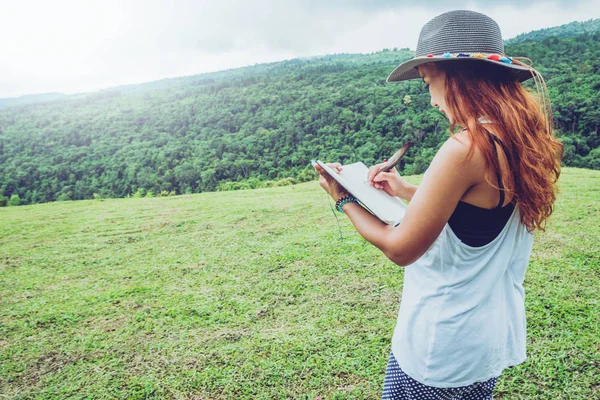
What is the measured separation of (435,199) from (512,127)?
0.79ft

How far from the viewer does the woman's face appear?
36.6 inches

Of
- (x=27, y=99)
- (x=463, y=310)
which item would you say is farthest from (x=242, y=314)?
(x=27, y=99)

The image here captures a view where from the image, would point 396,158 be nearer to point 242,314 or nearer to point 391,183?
point 391,183

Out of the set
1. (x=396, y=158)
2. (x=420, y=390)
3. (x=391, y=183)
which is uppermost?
(x=396, y=158)

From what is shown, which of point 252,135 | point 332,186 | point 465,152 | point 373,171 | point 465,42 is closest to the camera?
point 465,152

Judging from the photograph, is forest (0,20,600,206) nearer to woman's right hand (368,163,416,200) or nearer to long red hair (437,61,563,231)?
woman's right hand (368,163,416,200)

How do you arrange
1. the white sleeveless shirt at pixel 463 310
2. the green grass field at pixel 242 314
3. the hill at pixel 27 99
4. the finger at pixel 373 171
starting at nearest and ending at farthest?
the white sleeveless shirt at pixel 463 310 → the finger at pixel 373 171 → the green grass field at pixel 242 314 → the hill at pixel 27 99

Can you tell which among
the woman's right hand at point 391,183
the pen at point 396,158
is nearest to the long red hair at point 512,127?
the pen at point 396,158

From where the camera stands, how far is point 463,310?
3.09 feet

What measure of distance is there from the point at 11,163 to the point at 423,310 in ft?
138

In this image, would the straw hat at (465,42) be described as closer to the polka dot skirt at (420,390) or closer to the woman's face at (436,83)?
the woman's face at (436,83)

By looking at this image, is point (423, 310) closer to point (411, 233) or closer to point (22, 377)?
point (411, 233)

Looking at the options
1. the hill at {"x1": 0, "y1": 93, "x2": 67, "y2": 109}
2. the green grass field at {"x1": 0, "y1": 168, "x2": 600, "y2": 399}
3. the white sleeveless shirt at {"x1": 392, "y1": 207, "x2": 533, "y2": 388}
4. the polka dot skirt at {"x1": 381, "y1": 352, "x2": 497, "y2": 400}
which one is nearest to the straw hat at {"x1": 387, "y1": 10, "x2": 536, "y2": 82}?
the white sleeveless shirt at {"x1": 392, "y1": 207, "x2": 533, "y2": 388}

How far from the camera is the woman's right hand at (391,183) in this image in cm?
130
